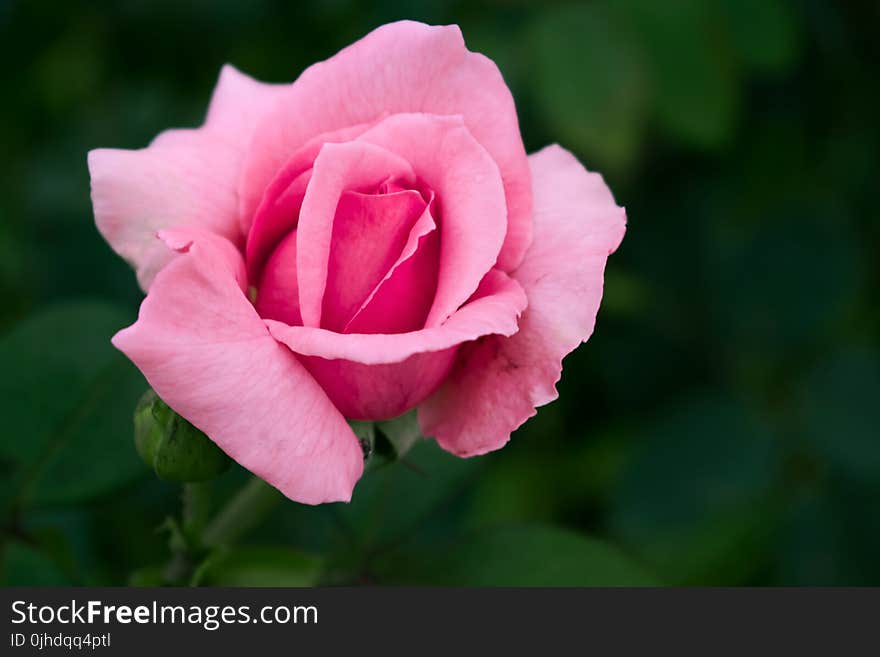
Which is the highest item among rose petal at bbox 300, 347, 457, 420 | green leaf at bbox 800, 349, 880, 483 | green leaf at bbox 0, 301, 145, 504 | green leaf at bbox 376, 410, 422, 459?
rose petal at bbox 300, 347, 457, 420

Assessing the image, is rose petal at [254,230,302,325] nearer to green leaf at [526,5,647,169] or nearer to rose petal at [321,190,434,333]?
rose petal at [321,190,434,333]

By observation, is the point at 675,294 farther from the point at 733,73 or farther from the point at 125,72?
the point at 125,72

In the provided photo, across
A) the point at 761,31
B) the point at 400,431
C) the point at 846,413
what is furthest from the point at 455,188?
the point at 846,413

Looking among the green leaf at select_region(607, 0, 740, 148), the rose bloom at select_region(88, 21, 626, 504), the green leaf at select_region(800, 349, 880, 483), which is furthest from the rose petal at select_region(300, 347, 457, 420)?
the green leaf at select_region(800, 349, 880, 483)

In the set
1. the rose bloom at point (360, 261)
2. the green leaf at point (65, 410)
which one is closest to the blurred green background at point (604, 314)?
the green leaf at point (65, 410)

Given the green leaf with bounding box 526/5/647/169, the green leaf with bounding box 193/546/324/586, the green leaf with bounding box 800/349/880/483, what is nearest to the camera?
the green leaf with bounding box 193/546/324/586

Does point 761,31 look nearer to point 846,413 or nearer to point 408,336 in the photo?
point 846,413

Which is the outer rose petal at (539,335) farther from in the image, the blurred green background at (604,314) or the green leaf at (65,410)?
the green leaf at (65,410)
